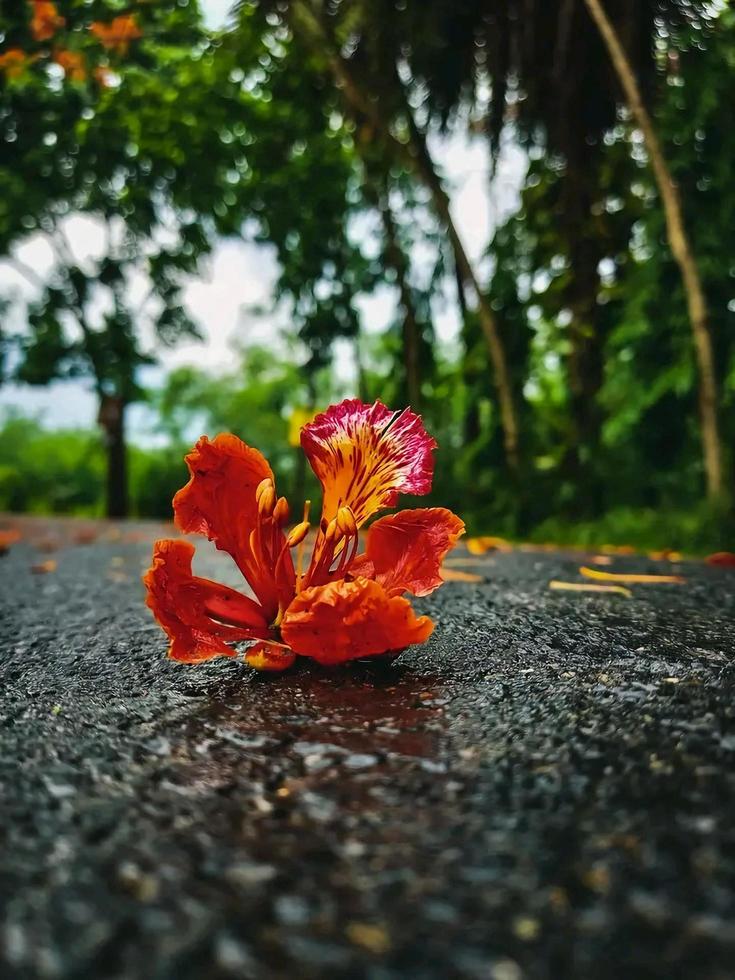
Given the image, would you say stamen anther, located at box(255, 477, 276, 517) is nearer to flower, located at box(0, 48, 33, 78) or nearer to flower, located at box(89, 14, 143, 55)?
flower, located at box(0, 48, 33, 78)

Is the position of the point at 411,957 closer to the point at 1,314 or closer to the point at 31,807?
the point at 31,807

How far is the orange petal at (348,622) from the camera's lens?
96 cm

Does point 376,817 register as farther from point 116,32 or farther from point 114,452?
point 114,452

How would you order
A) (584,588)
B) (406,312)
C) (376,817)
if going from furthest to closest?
(406,312), (584,588), (376,817)

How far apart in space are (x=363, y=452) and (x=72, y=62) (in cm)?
626

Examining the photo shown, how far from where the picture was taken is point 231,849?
61cm

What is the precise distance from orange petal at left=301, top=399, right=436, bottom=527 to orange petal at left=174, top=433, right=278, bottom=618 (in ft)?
0.28

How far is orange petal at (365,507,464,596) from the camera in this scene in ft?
3.62

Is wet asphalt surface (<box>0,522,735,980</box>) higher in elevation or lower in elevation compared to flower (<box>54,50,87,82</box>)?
lower

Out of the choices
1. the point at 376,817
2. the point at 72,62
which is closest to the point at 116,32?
the point at 72,62

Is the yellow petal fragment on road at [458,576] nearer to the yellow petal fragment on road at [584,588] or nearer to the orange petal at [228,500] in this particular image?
the yellow petal fragment on road at [584,588]

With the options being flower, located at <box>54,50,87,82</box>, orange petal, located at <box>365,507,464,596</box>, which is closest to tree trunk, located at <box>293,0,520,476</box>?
flower, located at <box>54,50,87,82</box>

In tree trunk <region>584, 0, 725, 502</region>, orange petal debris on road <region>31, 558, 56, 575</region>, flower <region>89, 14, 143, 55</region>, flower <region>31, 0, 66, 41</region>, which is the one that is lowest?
orange petal debris on road <region>31, 558, 56, 575</region>

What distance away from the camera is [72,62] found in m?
6.02
